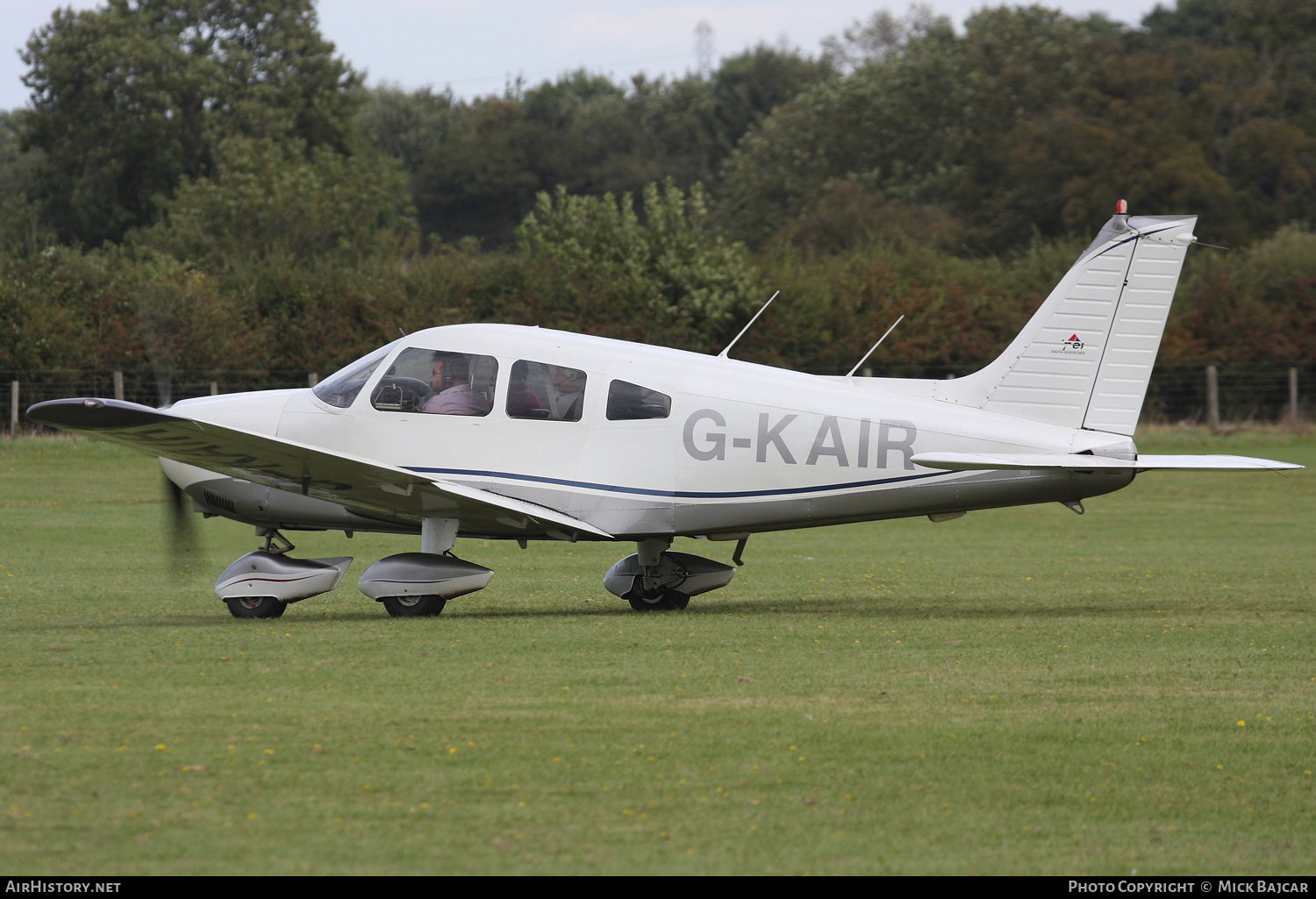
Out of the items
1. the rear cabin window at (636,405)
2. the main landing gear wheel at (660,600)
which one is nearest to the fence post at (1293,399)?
the main landing gear wheel at (660,600)

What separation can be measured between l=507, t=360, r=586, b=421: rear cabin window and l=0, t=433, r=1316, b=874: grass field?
178cm

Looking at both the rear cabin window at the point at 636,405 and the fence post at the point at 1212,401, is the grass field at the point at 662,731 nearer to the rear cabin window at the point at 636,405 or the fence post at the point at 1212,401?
the rear cabin window at the point at 636,405

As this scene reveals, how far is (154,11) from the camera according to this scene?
209ft

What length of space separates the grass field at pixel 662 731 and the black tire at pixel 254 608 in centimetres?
16

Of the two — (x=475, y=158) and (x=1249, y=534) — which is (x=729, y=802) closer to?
(x=1249, y=534)

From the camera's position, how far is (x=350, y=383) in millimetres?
12492

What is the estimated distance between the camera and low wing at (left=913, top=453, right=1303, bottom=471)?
1128cm

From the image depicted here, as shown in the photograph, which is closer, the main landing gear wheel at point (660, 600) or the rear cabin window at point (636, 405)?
the rear cabin window at point (636, 405)

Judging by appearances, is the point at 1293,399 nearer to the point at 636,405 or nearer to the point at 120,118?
the point at 636,405

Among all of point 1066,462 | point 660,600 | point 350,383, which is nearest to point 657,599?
point 660,600

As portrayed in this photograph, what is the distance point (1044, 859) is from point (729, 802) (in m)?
1.36

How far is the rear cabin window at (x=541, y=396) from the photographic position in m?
12.2

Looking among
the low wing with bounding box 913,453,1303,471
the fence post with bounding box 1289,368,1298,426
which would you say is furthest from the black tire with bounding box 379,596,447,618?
the fence post with bounding box 1289,368,1298,426

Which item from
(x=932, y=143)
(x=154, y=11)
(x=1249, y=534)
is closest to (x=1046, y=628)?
(x=1249, y=534)
